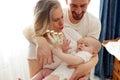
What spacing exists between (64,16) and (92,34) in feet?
0.61

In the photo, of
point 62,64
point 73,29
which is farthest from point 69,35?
point 62,64

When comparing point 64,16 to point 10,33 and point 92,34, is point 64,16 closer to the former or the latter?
point 92,34

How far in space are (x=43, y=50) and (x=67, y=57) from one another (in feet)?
0.42

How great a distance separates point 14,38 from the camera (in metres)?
1.58

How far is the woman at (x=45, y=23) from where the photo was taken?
1148mm

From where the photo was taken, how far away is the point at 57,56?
3.90 feet

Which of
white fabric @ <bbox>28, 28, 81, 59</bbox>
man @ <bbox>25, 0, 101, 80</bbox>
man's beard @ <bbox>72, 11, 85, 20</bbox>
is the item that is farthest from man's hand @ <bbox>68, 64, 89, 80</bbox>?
man's beard @ <bbox>72, 11, 85, 20</bbox>

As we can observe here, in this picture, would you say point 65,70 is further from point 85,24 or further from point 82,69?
point 85,24

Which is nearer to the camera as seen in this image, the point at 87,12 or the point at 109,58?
the point at 87,12

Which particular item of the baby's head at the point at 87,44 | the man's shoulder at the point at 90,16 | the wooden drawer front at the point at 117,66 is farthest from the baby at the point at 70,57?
the wooden drawer front at the point at 117,66

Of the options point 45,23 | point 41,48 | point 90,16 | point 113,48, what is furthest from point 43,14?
point 113,48

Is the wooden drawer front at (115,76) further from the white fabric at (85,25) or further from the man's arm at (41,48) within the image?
the man's arm at (41,48)

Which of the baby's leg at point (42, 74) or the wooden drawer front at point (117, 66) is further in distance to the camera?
the wooden drawer front at point (117, 66)

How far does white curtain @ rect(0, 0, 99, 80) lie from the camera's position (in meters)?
1.41
